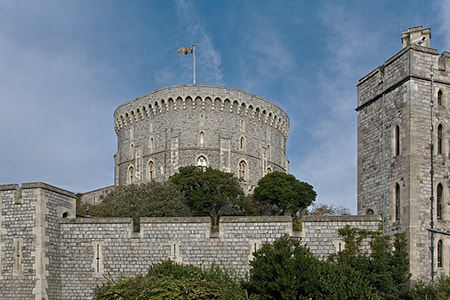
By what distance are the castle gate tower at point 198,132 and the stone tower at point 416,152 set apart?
38.6m

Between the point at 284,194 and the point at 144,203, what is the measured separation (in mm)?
14992

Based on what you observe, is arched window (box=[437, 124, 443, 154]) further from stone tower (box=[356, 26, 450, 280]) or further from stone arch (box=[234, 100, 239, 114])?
stone arch (box=[234, 100, 239, 114])

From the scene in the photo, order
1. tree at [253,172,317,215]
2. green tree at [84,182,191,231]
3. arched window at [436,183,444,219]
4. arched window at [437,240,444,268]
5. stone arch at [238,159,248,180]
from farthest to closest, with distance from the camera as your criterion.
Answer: stone arch at [238,159,248,180] → tree at [253,172,317,215] → green tree at [84,182,191,231] → arched window at [436,183,444,219] → arched window at [437,240,444,268]

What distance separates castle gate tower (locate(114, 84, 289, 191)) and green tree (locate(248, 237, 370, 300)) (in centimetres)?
4028

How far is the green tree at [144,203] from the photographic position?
123 ft

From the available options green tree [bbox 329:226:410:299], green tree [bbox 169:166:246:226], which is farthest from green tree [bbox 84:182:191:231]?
green tree [bbox 329:226:410:299]

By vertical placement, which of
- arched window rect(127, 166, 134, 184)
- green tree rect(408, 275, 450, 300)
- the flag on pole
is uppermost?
the flag on pole

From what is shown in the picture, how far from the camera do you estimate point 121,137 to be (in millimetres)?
63094

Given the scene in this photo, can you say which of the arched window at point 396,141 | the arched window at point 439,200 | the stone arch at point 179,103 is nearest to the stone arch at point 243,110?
the stone arch at point 179,103

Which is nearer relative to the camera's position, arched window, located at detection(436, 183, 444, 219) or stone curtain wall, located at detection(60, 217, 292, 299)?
arched window, located at detection(436, 183, 444, 219)

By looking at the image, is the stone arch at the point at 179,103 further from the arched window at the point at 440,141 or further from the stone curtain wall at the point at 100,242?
the arched window at the point at 440,141

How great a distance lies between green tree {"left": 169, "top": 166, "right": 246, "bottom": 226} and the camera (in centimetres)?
4628

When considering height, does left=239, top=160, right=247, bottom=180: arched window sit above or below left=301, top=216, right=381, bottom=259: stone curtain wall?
above

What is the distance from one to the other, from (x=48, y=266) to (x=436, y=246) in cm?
1212
